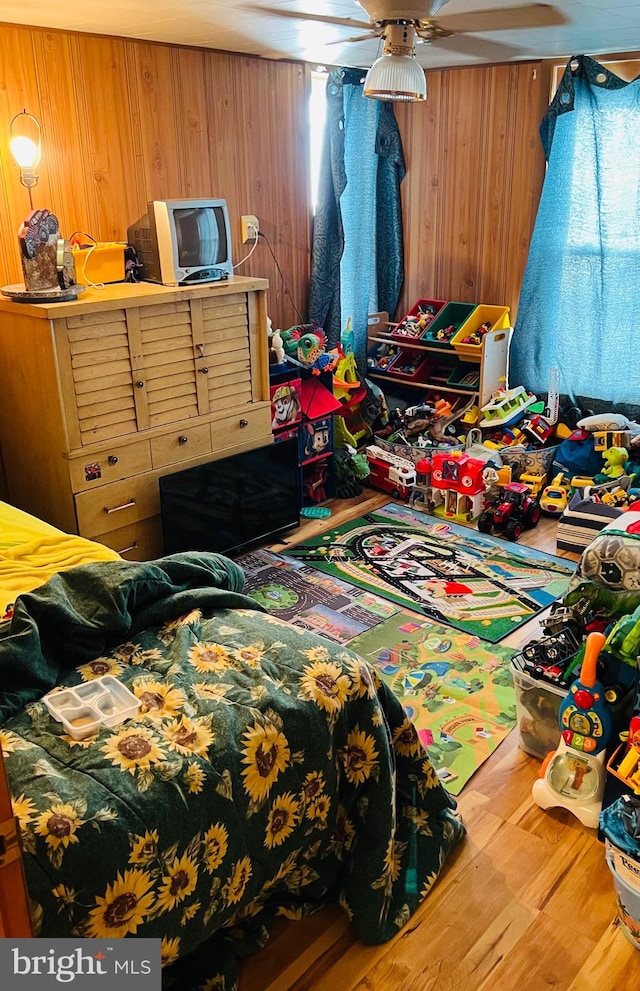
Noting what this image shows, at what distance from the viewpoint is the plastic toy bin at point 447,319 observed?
14.7 feet

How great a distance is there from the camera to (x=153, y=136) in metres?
3.42

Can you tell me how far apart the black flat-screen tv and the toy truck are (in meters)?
0.89

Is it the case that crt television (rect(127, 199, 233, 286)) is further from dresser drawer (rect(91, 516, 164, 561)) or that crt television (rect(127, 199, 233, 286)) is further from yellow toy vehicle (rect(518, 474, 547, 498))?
yellow toy vehicle (rect(518, 474, 547, 498))

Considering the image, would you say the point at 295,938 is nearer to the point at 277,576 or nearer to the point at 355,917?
the point at 355,917

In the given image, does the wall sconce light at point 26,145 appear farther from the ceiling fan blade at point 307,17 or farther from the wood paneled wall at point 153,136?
the ceiling fan blade at point 307,17

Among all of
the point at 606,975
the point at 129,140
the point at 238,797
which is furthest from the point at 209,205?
the point at 606,975

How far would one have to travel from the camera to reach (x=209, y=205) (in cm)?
329

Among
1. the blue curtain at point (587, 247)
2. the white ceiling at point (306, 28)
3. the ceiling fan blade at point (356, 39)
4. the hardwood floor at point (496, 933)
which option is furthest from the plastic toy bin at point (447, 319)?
the hardwood floor at point (496, 933)

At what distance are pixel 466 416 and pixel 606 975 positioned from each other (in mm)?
2983

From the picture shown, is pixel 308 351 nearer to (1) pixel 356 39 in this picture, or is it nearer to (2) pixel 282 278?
(2) pixel 282 278

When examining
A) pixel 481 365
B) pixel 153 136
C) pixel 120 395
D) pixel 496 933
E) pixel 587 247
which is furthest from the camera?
pixel 481 365

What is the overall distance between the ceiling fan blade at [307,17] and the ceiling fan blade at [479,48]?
0.44 meters
